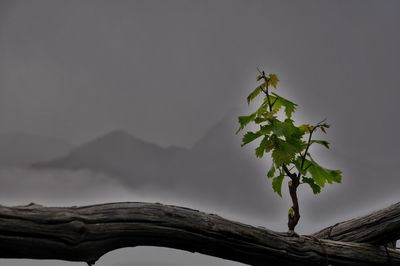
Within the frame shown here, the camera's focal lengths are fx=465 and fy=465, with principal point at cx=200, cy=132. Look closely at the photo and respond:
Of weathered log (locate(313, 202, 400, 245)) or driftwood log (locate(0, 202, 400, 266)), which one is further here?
weathered log (locate(313, 202, 400, 245))

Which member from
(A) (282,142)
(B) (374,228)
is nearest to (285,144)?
(A) (282,142)

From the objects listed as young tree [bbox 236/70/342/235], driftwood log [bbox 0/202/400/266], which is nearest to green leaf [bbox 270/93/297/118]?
young tree [bbox 236/70/342/235]

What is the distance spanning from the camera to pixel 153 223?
991 millimetres

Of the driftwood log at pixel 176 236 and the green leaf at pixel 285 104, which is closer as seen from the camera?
the driftwood log at pixel 176 236

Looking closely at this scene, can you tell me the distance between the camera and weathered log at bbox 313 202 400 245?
127 cm

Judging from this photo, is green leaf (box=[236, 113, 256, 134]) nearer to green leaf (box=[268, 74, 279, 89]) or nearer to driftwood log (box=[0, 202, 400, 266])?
green leaf (box=[268, 74, 279, 89])

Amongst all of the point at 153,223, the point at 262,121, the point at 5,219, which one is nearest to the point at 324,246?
the point at 262,121

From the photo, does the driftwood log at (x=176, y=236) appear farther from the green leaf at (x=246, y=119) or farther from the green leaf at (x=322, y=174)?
A: the green leaf at (x=246, y=119)

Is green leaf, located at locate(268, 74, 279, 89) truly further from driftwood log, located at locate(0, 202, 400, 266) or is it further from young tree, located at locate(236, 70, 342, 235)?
driftwood log, located at locate(0, 202, 400, 266)

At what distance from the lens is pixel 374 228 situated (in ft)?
4.18

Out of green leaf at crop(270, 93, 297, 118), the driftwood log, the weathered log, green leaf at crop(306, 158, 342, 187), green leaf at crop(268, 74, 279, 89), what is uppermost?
green leaf at crop(268, 74, 279, 89)

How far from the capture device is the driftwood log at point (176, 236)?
862 mm

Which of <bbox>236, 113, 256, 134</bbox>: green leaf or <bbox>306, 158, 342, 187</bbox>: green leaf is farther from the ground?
<bbox>236, 113, 256, 134</bbox>: green leaf

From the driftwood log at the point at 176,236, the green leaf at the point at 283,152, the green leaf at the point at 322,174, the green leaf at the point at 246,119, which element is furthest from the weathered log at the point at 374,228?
the green leaf at the point at 246,119
